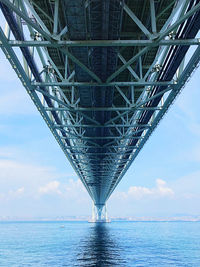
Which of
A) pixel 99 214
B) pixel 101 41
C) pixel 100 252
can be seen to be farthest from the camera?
pixel 99 214

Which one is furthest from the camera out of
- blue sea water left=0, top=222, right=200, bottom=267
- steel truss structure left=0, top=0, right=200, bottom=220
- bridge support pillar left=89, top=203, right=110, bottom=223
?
bridge support pillar left=89, top=203, right=110, bottom=223

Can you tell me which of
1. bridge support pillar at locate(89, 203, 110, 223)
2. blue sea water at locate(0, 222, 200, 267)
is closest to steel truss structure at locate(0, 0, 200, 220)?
blue sea water at locate(0, 222, 200, 267)

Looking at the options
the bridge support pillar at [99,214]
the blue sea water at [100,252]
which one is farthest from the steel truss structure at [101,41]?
the bridge support pillar at [99,214]

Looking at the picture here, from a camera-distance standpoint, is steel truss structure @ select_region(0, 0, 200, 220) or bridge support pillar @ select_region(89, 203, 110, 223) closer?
steel truss structure @ select_region(0, 0, 200, 220)

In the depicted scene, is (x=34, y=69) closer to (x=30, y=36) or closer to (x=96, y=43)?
(x=30, y=36)

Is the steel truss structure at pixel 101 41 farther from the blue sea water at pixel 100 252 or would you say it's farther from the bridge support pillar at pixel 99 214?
the bridge support pillar at pixel 99 214

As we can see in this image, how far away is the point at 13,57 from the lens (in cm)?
1639

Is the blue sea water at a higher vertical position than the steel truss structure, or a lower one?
lower

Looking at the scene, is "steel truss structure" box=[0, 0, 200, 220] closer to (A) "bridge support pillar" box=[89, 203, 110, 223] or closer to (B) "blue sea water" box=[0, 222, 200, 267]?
(B) "blue sea water" box=[0, 222, 200, 267]

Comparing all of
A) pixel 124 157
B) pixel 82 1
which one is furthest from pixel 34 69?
pixel 124 157

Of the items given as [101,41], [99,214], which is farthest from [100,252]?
[99,214]

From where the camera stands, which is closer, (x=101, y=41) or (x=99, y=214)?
(x=101, y=41)

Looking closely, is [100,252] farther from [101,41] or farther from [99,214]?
[99,214]

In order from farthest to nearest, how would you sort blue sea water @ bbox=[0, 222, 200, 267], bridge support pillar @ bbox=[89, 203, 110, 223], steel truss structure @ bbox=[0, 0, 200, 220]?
1. bridge support pillar @ bbox=[89, 203, 110, 223]
2. blue sea water @ bbox=[0, 222, 200, 267]
3. steel truss structure @ bbox=[0, 0, 200, 220]
